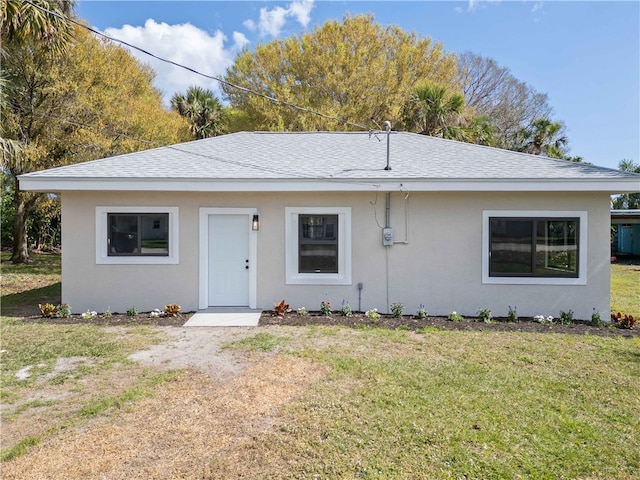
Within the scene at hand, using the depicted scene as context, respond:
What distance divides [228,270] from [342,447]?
17.9 feet

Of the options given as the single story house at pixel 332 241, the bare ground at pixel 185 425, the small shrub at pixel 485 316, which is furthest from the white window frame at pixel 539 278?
the bare ground at pixel 185 425

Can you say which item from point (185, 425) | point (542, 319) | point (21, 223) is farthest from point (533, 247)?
point (21, 223)

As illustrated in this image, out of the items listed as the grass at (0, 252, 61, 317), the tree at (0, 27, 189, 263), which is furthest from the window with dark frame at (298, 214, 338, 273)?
the tree at (0, 27, 189, 263)

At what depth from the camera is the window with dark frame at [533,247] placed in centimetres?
773

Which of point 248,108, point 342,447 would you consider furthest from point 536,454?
point 248,108

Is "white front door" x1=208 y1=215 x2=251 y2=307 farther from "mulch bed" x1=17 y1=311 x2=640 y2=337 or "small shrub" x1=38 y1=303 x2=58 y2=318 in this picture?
"small shrub" x1=38 y1=303 x2=58 y2=318

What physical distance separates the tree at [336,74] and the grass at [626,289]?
473 inches

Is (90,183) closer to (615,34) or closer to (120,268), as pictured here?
(120,268)

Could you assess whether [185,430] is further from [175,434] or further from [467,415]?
[467,415]

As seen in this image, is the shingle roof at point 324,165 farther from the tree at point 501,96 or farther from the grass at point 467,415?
the tree at point 501,96

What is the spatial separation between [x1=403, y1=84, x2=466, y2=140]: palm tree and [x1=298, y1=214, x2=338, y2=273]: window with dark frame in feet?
34.7

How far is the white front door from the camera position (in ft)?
26.4

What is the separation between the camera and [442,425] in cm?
351

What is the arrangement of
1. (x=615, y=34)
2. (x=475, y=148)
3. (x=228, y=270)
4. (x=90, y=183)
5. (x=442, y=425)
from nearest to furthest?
(x=442, y=425), (x=90, y=183), (x=228, y=270), (x=475, y=148), (x=615, y=34)
